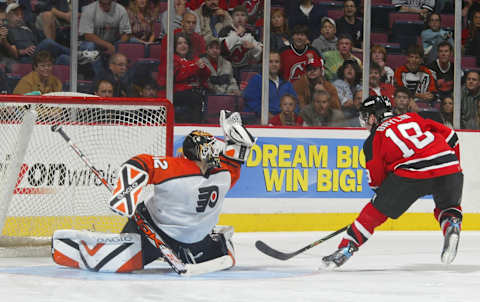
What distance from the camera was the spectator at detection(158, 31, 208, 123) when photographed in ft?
22.3

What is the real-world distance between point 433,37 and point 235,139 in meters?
3.77

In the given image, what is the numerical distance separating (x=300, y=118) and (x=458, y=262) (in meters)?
2.27

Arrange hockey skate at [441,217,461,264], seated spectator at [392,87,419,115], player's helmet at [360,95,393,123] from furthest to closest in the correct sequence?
1. seated spectator at [392,87,419,115]
2. player's helmet at [360,95,393,123]
3. hockey skate at [441,217,461,264]

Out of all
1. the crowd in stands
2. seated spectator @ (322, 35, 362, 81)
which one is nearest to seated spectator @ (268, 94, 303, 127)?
the crowd in stands

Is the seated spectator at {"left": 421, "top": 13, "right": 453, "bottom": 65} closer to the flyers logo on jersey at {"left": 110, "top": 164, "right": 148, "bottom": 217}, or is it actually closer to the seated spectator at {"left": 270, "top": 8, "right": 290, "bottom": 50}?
the seated spectator at {"left": 270, "top": 8, "right": 290, "bottom": 50}

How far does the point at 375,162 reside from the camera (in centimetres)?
464

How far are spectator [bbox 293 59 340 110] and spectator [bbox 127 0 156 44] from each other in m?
1.21

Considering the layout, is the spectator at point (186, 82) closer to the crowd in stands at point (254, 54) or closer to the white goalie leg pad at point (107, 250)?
the crowd in stands at point (254, 54)

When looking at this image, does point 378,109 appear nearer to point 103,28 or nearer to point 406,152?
point 406,152

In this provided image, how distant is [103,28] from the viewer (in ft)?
Result: 21.9

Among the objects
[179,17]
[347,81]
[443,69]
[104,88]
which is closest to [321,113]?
[347,81]

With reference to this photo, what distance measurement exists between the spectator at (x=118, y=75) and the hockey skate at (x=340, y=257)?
2677 mm

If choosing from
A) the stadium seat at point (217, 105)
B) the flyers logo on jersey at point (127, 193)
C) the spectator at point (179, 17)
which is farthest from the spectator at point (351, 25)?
the flyers logo on jersey at point (127, 193)

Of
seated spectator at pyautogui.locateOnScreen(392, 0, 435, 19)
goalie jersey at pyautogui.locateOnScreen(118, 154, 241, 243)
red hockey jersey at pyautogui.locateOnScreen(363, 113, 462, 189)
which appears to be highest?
seated spectator at pyautogui.locateOnScreen(392, 0, 435, 19)
